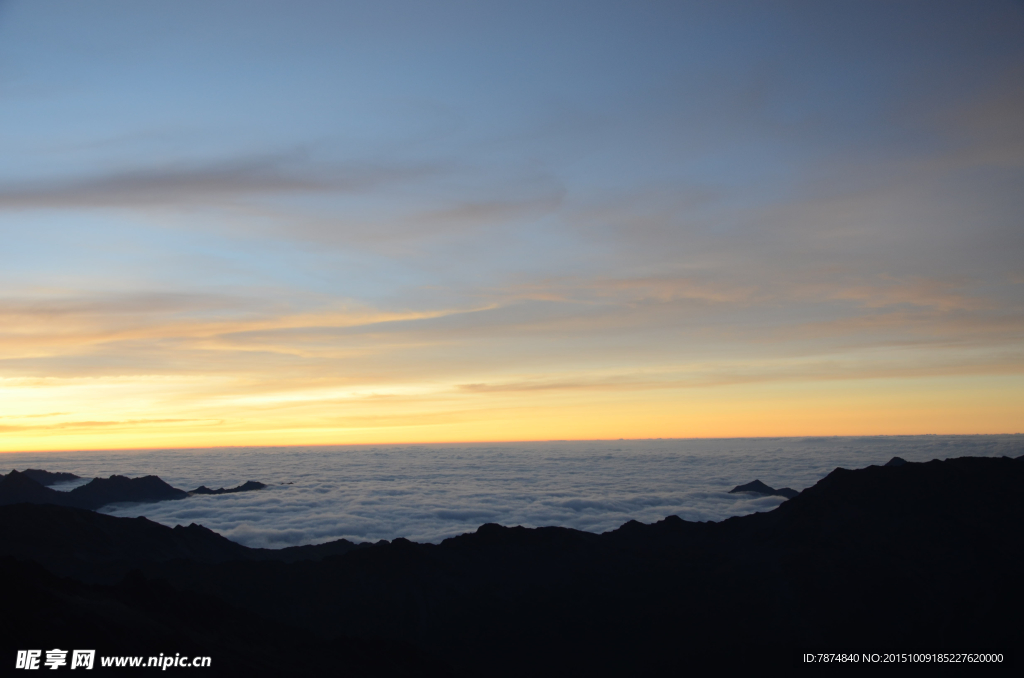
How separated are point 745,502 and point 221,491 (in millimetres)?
75901

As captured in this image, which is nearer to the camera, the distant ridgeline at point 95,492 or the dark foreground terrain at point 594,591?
the dark foreground terrain at point 594,591

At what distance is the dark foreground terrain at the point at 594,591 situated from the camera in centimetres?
2131

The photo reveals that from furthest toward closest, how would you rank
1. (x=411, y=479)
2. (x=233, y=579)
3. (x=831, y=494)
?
(x=411, y=479)
(x=831, y=494)
(x=233, y=579)

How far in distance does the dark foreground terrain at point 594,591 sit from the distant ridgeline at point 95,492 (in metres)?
40.9

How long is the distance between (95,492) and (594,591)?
251ft

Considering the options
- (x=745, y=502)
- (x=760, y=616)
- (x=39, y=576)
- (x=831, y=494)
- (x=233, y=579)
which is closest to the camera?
(x=39, y=576)

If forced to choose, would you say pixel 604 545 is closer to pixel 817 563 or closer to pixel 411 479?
pixel 817 563

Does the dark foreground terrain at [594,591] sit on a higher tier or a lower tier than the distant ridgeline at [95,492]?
higher

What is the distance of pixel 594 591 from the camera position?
3022cm

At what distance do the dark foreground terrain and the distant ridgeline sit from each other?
134 feet

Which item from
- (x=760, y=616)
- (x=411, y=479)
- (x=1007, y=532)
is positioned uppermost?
(x=1007, y=532)

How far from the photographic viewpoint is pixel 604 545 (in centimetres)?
3488

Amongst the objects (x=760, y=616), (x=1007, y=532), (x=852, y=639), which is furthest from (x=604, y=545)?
(x=1007, y=532)

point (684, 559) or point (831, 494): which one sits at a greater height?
point (831, 494)
